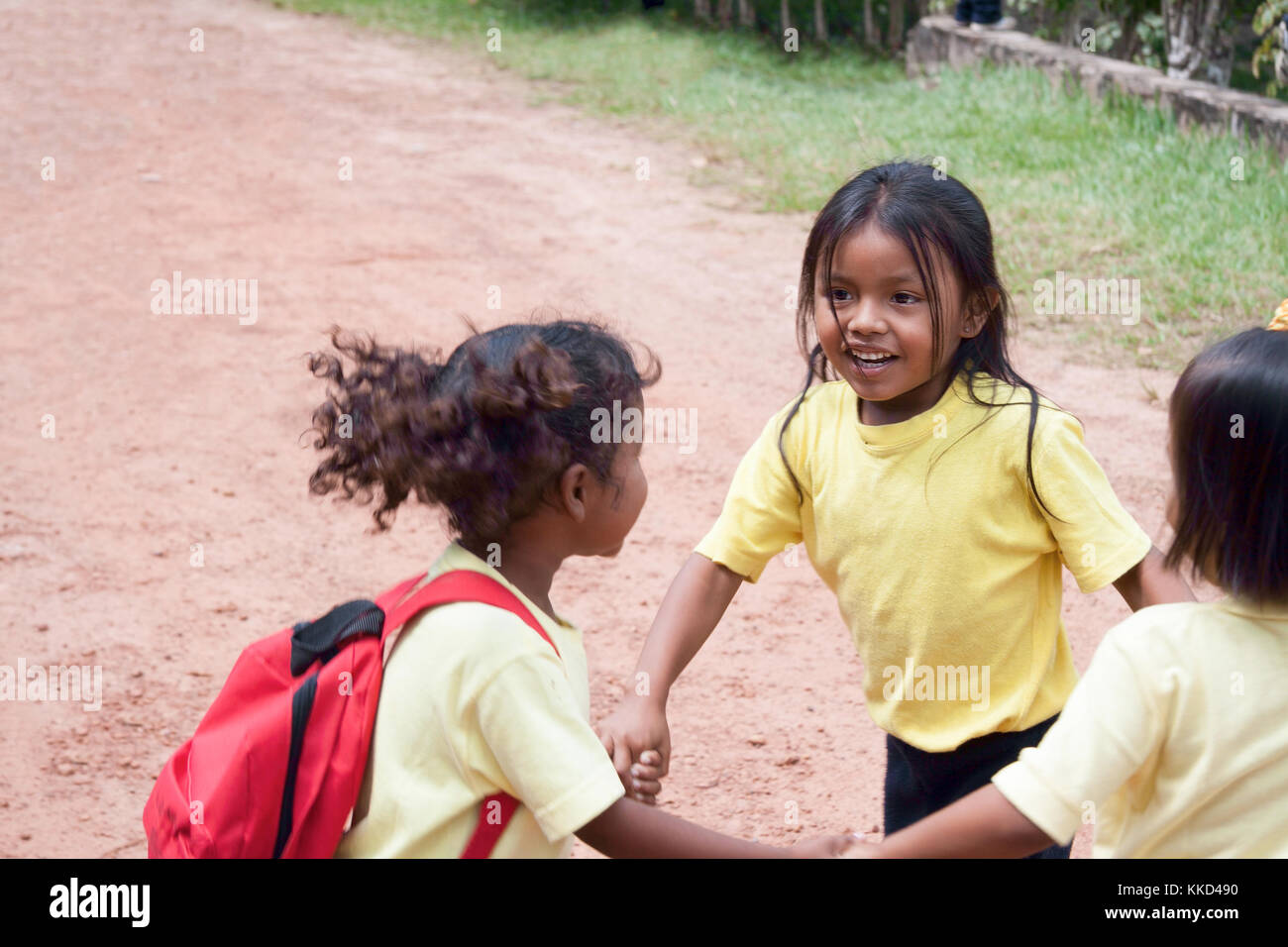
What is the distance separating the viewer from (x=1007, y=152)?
7.39 m

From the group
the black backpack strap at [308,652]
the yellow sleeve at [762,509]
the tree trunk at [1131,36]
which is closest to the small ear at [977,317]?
the yellow sleeve at [762,509]

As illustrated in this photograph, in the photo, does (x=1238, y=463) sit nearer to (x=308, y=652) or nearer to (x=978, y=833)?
(x=978, y=833)

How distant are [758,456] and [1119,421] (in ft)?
10.0

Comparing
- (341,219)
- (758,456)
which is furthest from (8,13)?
(758,456)

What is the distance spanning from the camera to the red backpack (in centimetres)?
153

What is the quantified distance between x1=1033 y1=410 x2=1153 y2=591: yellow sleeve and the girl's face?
19cm

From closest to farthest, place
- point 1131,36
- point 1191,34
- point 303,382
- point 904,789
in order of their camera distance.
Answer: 1. point 904,789
2. point 303,382
3. point 1191,34
4. point 1131,36

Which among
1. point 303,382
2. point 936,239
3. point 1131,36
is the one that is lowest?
point 303,382

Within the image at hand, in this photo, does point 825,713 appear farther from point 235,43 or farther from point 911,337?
point 235,43

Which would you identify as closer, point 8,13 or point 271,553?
point 271,553

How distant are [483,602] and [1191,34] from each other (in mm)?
8054

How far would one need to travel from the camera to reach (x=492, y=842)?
157 cm

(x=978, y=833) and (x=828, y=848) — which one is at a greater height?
(x=978, y=833)

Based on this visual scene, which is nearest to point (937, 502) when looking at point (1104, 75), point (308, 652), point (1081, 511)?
point (1081, 511)
